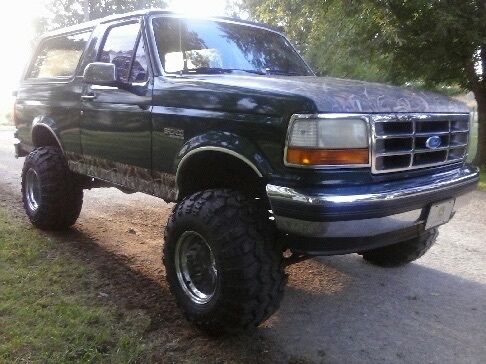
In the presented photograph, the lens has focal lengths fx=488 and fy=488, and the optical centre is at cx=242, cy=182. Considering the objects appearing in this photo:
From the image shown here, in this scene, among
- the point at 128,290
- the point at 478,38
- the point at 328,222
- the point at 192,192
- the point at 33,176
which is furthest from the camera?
the point at 478,38

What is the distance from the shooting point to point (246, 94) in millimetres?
2787

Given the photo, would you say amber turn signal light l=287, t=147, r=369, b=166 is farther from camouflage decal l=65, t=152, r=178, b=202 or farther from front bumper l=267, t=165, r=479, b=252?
camouflage decal l=65, t=152, r=178, b=202

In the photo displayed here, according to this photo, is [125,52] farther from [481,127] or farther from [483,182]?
[481,127]

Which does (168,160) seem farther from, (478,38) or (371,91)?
(478,38)

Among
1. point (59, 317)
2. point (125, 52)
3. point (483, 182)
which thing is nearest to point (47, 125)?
point (125, 52)

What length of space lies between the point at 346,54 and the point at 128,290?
25.1ft

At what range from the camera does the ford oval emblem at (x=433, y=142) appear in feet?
9.57

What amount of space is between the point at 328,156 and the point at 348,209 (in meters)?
0.29

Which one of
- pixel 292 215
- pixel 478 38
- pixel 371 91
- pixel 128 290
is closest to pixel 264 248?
pixel 292 215

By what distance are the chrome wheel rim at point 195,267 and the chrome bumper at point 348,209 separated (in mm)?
680

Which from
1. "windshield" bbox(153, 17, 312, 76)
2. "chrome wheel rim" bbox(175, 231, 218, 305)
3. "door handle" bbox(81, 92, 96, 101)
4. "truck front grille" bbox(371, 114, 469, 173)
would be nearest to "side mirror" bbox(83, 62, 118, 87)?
"windshield" bbox(153, 17, 312, 76)

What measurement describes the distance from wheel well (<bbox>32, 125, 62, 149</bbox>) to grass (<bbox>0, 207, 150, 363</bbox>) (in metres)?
1.29

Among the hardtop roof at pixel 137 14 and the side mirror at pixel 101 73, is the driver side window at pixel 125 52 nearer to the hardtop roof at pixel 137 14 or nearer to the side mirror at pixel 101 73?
the hardtop roof at pixel 137 14

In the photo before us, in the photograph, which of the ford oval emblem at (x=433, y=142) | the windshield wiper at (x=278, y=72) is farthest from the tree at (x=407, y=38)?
the ford oval emblem at (x=433, y=142)
